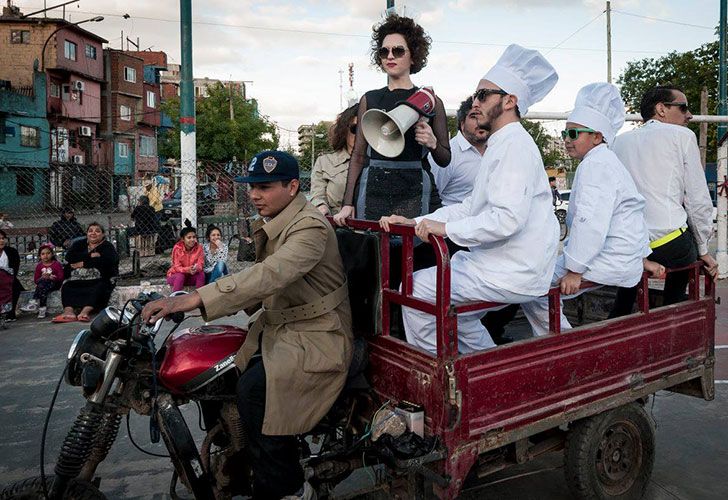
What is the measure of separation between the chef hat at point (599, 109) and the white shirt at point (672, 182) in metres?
0.47

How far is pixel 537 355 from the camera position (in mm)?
3160

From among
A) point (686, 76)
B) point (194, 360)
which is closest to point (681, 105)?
point (194, 360)

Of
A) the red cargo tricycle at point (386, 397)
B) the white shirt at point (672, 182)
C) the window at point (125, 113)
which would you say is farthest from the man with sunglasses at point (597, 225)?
the window at point (125, 113)

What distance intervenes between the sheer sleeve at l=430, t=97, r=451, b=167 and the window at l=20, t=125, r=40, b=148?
3374cm

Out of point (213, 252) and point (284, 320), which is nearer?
point (284, 320)

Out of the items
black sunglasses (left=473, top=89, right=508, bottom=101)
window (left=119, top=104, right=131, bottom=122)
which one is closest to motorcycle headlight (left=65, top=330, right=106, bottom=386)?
black sunglasses (left=473, top=89, right=508, bottom=101)

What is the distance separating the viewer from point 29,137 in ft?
110

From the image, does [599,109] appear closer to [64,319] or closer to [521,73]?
[521,73]

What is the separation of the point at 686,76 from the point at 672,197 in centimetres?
3107

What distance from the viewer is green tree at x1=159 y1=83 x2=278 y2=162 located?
39438mm

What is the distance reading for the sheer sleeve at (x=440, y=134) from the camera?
4.09 meters

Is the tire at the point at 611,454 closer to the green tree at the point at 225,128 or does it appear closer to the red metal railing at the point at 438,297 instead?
the red metal railing at the point at 438,297

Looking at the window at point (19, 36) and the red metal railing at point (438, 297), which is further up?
the window at point (19, 36)

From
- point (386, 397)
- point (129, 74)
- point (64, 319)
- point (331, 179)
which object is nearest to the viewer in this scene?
point (386, 397)
